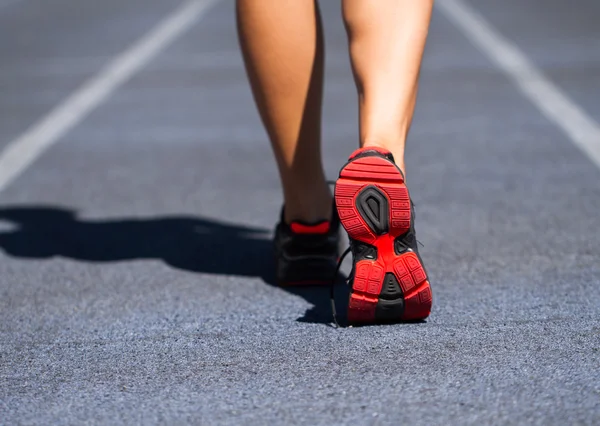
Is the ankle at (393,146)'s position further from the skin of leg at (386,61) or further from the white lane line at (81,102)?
the white lane line at (81,102)

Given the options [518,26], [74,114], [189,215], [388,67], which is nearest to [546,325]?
[388,67]

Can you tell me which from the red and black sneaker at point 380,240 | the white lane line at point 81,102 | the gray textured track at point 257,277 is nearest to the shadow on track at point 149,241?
the gray textured track at point 257,277

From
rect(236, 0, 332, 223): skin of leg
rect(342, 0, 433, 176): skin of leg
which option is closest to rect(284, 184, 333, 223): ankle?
rect(236, 0, 332, 223): skin of leg

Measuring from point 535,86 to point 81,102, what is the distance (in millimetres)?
2708

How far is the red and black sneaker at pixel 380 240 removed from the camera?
89.7 inches

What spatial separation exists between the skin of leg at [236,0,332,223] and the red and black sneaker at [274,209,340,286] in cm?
3

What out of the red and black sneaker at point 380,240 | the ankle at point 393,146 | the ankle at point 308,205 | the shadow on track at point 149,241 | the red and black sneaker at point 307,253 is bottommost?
the shadow on track at point 149,241

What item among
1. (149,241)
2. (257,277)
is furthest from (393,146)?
(149,241)

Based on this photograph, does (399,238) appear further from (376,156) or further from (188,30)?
(188,30)

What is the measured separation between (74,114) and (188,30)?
4.30m

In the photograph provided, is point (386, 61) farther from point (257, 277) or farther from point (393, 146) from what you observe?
point (257, 277)

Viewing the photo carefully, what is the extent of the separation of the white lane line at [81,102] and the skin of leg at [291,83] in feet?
6.42

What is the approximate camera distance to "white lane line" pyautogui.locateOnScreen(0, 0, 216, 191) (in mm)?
4949

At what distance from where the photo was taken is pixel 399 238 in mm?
2346
